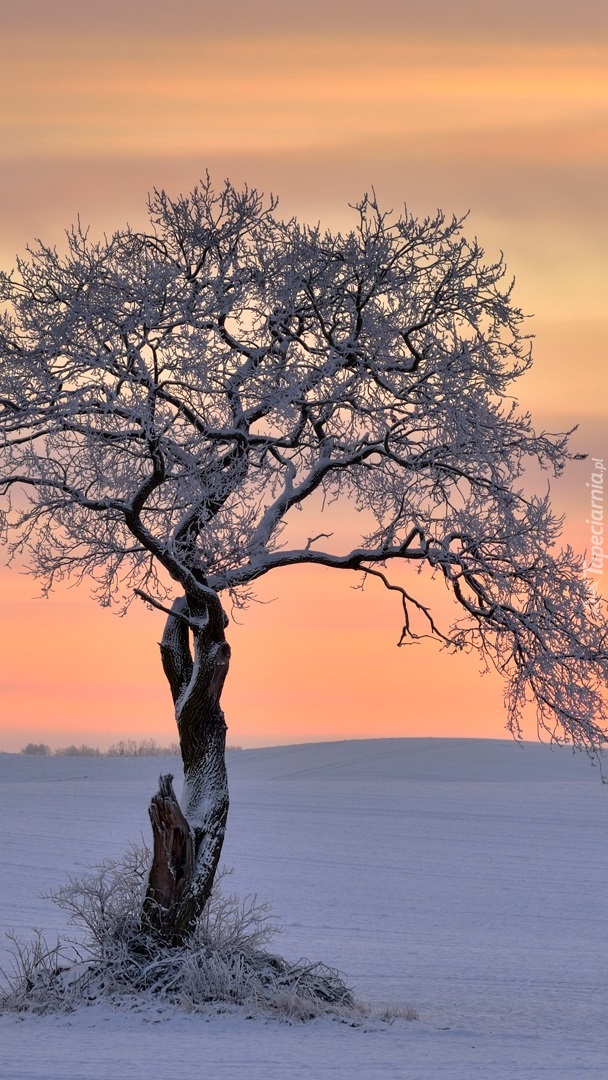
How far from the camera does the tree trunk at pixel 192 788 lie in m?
12.7

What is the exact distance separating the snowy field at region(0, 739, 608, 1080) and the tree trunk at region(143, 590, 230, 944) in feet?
3.62

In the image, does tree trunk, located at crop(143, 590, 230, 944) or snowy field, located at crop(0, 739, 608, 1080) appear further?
tree trunk, located at crop(143, 590, 230, 944)

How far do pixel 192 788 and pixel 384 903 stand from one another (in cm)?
785

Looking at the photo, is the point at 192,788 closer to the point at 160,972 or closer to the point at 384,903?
the point at 160,972

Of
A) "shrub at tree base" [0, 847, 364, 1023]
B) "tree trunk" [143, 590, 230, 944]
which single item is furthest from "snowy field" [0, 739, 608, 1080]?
"tree trunk" [143, 590, 230, 944]

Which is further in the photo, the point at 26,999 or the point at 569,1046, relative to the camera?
the point at 26,999

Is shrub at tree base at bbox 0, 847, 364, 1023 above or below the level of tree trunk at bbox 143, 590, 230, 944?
below

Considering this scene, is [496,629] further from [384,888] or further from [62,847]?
[62,847]

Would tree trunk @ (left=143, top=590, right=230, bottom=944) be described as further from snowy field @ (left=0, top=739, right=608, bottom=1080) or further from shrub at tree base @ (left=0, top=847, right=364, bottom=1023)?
snowy field @ (left=0, top=739, right=608, bottom=1080)

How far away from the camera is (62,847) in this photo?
24.0m

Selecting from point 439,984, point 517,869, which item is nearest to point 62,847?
point 517,869

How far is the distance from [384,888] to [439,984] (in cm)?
735

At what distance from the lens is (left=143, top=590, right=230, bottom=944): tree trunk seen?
12719 mm

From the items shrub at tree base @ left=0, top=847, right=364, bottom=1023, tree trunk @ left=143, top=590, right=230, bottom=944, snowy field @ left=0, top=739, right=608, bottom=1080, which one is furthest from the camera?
tree trunk @ left=143, top=590, right=230, bottom=944
